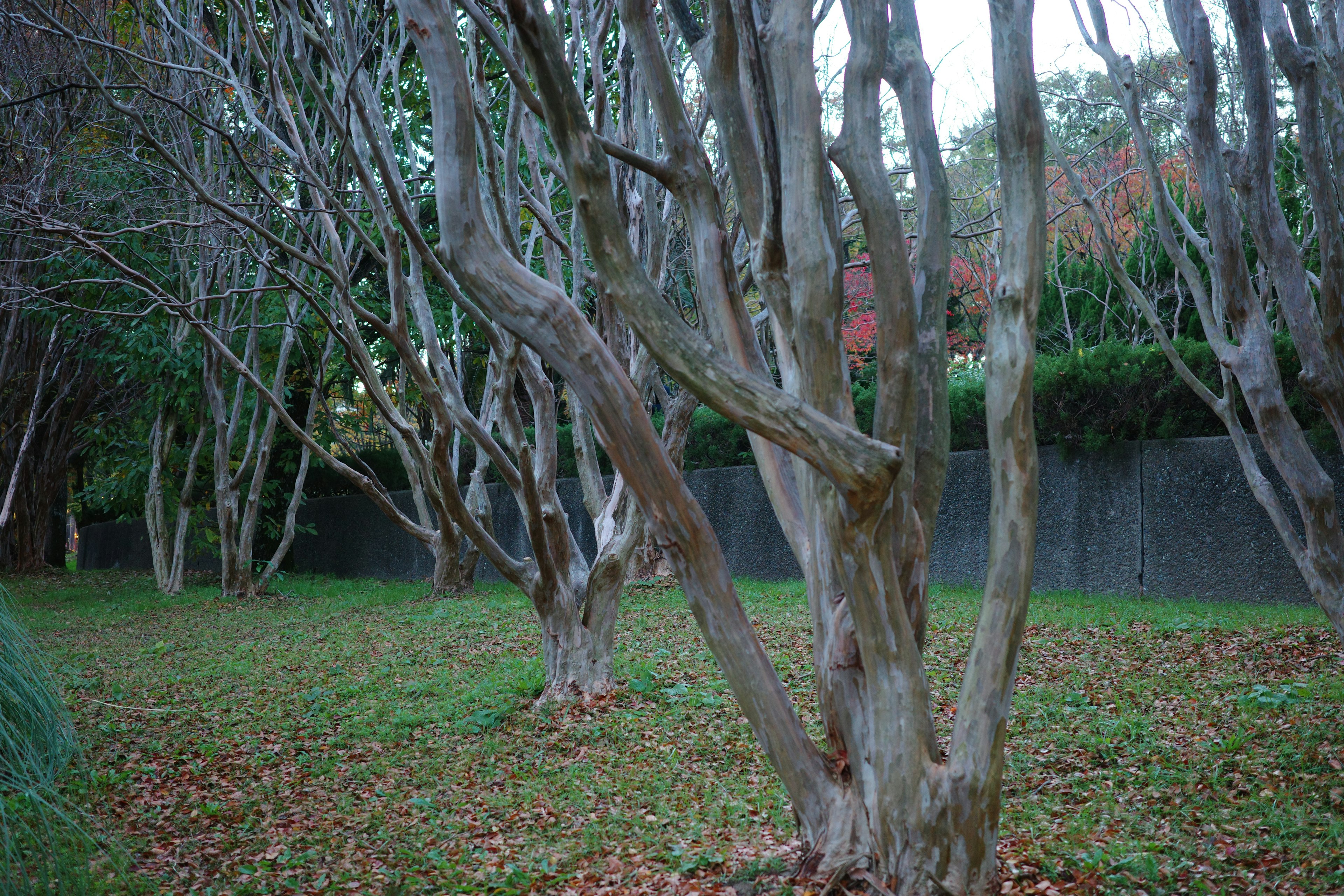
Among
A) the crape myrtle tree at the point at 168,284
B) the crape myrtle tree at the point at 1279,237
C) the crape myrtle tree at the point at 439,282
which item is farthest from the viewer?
the crape myrtle tree at the point at 168,284

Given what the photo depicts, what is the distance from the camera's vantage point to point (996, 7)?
2.83 metres

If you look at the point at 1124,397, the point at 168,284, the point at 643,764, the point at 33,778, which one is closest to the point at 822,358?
the point at 643,764

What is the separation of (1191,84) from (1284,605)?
182 inches

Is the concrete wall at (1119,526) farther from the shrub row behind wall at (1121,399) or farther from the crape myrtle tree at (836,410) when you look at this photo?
the crape myrtle tree at (836,410)

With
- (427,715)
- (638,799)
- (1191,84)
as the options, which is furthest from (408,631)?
(1191,84)

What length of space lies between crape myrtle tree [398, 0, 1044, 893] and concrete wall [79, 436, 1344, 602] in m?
5.91

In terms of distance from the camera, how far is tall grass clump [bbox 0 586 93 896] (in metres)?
2.66

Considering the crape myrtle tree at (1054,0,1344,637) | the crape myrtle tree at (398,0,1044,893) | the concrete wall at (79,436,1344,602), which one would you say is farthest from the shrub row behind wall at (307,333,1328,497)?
the crape myrtle tree at (398,0,1044,893)

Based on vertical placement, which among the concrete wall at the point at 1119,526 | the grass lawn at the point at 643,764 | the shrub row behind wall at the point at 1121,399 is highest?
the shrub row behind wall at the point at 1121,399

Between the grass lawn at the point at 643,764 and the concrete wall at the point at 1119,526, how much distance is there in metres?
0.47

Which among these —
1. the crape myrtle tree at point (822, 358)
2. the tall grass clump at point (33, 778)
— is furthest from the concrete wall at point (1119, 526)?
the tall grass clump at point (33, 778)

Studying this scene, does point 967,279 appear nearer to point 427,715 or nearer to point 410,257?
point 410,257

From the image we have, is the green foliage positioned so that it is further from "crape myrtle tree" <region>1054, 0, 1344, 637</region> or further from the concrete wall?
"crape myrtle tree" <region>1054, 0, 1344, 637</region>

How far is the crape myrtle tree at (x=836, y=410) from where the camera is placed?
2617 mm
